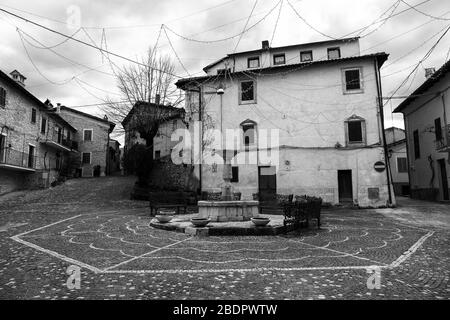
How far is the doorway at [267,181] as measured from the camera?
21188mm

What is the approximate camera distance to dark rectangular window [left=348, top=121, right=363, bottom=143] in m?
20.2

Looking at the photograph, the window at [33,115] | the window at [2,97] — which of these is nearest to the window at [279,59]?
the window at [2,97]

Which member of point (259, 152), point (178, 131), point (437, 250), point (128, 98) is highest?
point (128, 98)

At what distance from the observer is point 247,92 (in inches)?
881

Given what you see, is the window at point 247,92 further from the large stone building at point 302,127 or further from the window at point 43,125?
the window at point 43,125

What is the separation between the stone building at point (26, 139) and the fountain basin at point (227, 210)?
58.0ft

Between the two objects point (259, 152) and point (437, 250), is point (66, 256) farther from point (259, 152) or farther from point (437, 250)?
point (259, 152)

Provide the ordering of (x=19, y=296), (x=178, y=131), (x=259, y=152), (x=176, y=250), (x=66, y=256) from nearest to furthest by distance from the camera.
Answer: (x=19, y=296), (x=66, y=256), (x=176, y=250), (x=259, y=152), (x=178, y=131)

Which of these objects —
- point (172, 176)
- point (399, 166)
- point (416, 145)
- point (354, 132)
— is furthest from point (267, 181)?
point (399, 166)

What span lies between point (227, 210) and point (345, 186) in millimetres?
11882

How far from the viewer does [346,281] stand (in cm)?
489
